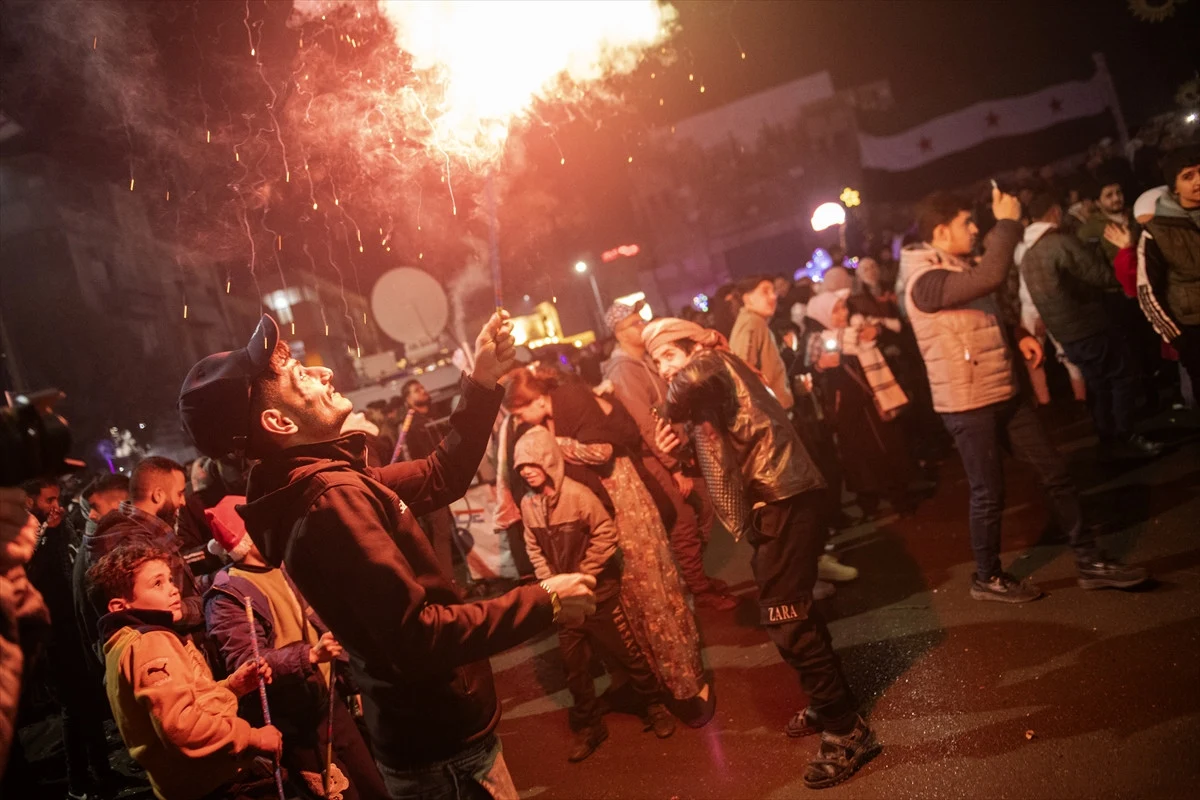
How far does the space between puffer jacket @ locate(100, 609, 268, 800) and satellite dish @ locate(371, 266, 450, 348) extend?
11552 mm

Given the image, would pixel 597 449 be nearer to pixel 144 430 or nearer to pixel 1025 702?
pixel 1025 702

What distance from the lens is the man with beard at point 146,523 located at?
4.38m

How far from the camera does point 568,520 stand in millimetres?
4566

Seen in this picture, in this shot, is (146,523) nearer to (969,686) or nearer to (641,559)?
(641,559)

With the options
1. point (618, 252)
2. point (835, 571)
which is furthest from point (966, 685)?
point (618, 252)

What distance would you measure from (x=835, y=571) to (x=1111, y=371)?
10.8ft

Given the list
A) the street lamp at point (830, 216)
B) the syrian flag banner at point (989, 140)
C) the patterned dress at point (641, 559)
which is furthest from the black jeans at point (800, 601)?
the syrian flag banner at point (989, 140)

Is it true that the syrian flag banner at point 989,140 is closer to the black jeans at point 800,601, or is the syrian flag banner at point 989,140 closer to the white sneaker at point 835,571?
the white sneaker at point 835,571

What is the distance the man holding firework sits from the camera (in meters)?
2.07

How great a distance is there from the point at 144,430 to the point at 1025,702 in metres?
22.9

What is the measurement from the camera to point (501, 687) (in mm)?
6258

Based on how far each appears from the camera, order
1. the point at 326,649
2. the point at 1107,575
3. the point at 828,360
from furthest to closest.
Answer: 1. the point at 828,360
2. the point at 1107,575
3. the point at 326,649

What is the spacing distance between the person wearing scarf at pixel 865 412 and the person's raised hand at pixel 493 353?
5201 millimetres

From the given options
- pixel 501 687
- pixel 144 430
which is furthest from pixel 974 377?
pixel 144 430
